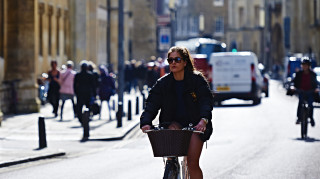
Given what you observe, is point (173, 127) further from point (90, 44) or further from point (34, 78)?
point (90, 44)

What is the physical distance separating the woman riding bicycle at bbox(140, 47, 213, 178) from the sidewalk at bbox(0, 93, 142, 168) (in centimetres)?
694

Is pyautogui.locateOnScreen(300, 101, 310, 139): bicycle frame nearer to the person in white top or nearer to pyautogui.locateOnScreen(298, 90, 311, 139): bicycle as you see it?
Result: pyautogui.locateOnScreen(298, 90, 311, 139): bicycle

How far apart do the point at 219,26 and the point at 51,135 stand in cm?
10740

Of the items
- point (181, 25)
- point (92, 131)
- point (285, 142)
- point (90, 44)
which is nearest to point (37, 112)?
point (92, 131)

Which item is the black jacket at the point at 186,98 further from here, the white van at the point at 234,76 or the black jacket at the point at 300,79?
the white van at the point at 234,76

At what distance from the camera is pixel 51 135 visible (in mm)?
23109

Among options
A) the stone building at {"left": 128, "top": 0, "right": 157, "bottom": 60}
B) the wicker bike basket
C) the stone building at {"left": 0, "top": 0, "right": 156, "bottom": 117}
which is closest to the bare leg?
the wicker bike basket

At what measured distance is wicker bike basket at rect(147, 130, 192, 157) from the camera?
892 centimetres

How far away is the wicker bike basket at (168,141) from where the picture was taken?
29.3 feet

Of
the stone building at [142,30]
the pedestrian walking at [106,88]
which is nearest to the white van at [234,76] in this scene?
the pedestrian walking at [106,88]

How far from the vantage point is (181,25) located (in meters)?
131

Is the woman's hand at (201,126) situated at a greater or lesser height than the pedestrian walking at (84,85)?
greater

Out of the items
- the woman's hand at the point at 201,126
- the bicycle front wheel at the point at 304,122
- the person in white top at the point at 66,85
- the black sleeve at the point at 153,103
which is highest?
the black sleeve at the point at 153,103

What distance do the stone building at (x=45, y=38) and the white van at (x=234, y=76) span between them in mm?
6417
